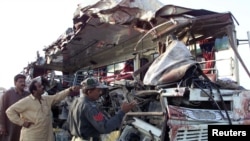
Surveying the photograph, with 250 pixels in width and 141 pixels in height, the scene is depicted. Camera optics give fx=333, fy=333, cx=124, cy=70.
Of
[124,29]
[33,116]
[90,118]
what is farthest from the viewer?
[124,29]

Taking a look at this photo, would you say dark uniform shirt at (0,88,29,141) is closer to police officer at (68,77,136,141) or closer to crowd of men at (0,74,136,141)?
crowd of men at (0,74,136,141)

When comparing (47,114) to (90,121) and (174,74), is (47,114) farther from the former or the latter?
(174,74)

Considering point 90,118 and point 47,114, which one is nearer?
point 90,118

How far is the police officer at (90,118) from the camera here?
3.71 meters

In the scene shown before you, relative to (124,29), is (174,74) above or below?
below

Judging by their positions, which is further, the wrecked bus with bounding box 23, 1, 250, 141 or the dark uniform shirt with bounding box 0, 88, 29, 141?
the dark uniform shirt with bounding box 0, 88, 29, 141

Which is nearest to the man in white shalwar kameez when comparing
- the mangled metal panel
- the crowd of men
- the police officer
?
the crowd of men

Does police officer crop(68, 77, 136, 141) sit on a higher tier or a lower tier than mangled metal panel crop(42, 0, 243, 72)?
lower

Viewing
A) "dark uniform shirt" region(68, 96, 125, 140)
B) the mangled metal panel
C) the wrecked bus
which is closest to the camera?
"dark uniform shirt" region(68, 96, 125, 140)

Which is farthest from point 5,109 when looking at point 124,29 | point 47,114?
point 124,29

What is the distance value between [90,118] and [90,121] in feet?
0.12

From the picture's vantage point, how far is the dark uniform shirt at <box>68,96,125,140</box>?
3707 mm

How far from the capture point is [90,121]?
3730 mm

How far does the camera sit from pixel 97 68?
37.8 feet
